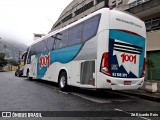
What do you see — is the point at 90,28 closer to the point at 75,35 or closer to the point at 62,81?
the point at 75,35

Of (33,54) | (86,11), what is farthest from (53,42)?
(86,11)

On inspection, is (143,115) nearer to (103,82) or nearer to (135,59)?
(103,82)

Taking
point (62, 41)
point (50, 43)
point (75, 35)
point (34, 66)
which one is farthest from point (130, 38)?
point (34, 66)

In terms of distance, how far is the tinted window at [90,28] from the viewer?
9.85 meters

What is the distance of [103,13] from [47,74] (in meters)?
7.05

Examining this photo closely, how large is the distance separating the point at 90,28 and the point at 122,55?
6.41 feet

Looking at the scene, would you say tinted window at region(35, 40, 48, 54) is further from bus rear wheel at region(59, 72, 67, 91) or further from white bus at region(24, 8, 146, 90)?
white bus at region(24, 8, 146, 90)

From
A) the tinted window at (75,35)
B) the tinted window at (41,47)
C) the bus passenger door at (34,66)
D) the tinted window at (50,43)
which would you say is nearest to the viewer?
the tinted window at (75,35)

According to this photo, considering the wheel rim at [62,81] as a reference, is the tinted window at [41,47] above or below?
above

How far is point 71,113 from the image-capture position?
677 centimetres

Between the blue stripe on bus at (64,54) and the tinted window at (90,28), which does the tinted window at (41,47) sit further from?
the tinted window at (90,28)

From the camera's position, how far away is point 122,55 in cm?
961

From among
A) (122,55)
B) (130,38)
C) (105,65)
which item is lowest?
(105,65)

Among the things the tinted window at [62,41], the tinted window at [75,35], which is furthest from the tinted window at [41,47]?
the tinted window at [75,35]
